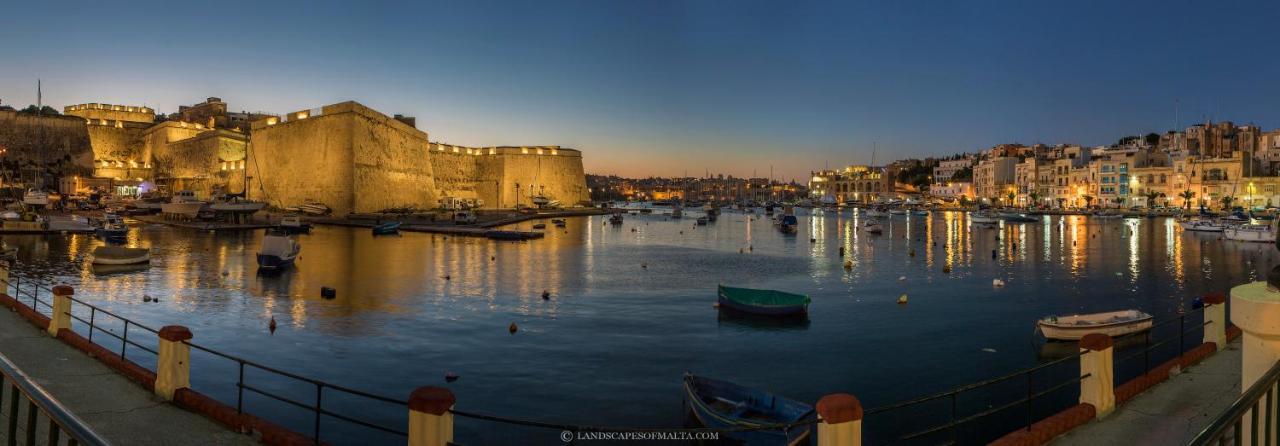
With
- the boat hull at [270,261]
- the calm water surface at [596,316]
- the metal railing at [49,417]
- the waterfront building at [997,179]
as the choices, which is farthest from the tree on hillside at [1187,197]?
the metal railing at [49,417]

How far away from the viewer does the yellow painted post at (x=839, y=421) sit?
4.41 m

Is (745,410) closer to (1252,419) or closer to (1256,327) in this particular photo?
(1256,327)

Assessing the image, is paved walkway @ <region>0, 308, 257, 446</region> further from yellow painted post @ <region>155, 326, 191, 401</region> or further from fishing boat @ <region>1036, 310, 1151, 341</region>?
fishing boat @ <region>1036, 310, 1151, 341</region>

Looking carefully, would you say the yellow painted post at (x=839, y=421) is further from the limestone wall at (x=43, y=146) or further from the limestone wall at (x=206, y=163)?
the limestone wall at (x=43, y=146)

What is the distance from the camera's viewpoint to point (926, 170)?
5738 inches

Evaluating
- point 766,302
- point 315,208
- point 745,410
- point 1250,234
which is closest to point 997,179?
point 1250,234

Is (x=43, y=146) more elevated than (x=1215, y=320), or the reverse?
(x=43, y=146)

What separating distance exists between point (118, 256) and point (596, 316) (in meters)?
17.4

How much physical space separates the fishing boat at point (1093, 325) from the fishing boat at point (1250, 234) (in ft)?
113

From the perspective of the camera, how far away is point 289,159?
52875 mm

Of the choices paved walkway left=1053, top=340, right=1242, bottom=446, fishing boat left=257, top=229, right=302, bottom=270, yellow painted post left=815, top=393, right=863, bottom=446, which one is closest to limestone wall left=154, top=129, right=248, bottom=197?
fishing boat left=257, top=229, right=302, bottom=270

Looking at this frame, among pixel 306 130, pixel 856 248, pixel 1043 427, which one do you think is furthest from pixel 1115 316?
pixel 306 130

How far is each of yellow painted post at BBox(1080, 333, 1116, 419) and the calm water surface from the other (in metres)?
2.74

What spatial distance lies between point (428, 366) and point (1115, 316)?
44.2ft
